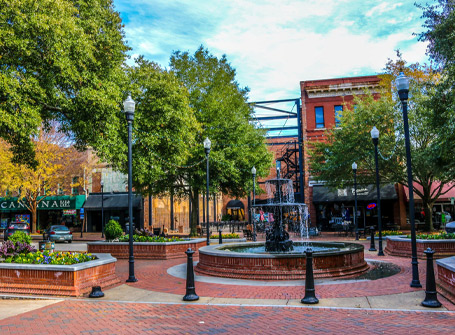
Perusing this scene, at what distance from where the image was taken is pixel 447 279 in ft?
27.2

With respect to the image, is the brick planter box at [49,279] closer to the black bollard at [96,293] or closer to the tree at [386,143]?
the black bollard at [96,293]

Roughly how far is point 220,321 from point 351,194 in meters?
27.9

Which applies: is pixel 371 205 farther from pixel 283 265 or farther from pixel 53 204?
pixel 53 204

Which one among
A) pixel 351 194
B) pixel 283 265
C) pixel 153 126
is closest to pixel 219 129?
pixel 153 126

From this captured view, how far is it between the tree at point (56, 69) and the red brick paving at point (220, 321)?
30.2ft

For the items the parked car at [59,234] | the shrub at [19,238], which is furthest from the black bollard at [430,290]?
the parked car at [59,234]

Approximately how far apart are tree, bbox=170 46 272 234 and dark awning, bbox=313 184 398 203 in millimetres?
7373

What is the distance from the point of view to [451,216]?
32.4 metres

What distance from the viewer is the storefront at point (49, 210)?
37.9 meters

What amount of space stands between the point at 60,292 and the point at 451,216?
32667 mm

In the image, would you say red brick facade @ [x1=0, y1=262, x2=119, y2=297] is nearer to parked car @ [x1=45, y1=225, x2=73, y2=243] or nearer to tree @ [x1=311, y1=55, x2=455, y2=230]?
tree @ [x1=311, y1=55, x2=455, y2=230]

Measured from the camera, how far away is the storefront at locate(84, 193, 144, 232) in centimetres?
3738

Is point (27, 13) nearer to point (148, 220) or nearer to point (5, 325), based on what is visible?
point (5, 325)

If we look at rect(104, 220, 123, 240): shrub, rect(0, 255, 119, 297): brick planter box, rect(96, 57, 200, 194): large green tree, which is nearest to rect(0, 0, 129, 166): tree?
rect(96, 57, 200, 194): large green tree
